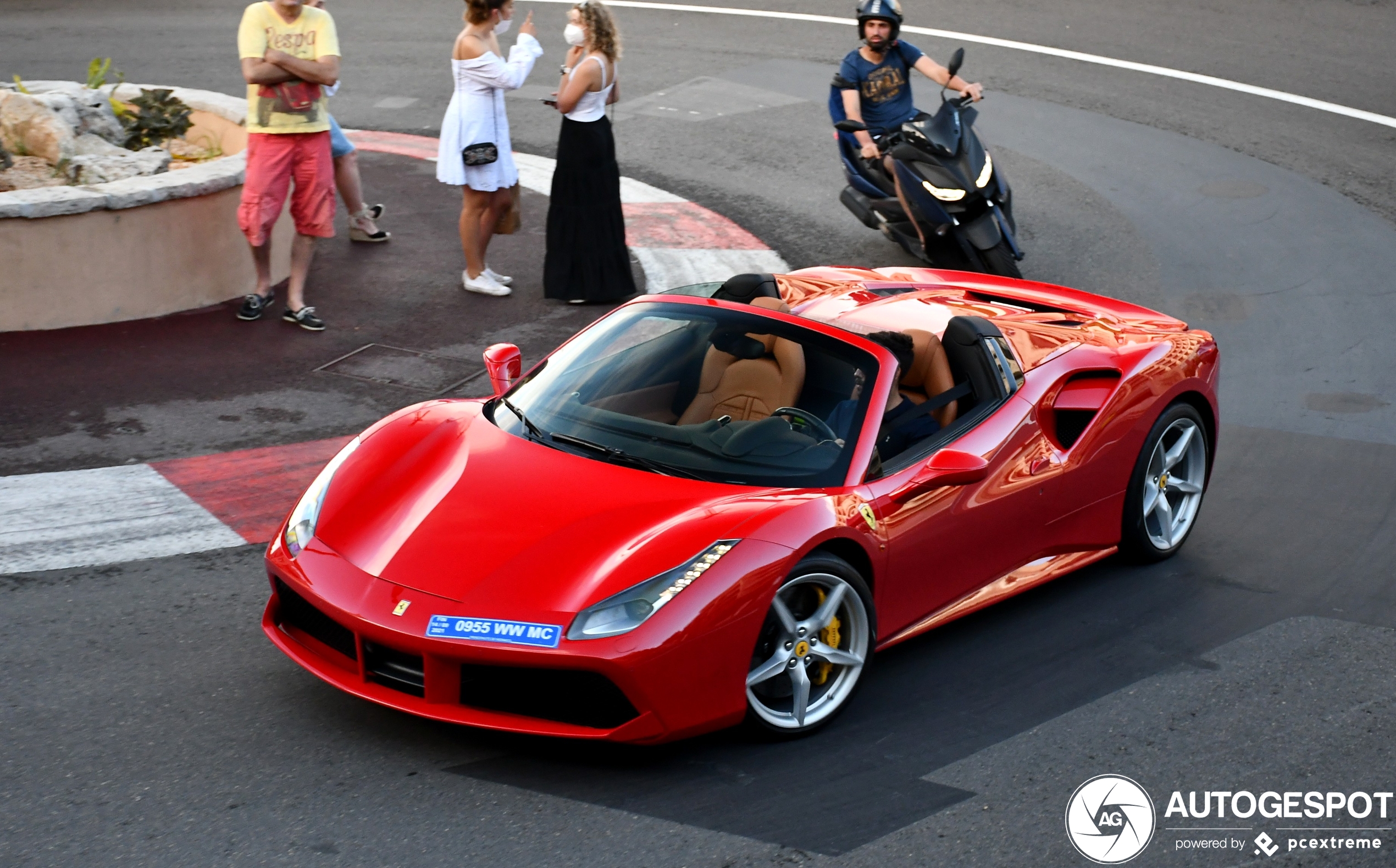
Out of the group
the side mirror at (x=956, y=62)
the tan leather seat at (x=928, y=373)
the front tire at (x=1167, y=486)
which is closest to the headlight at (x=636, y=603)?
the tan leather seat at (x=928, y=373)

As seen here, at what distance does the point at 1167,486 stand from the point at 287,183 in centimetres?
526

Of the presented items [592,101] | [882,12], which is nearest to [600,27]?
[592,101]

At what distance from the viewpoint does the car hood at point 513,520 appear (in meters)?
4.26

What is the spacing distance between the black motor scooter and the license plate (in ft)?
19.5

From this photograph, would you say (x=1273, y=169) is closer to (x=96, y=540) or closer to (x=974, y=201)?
(x=974, y=201)

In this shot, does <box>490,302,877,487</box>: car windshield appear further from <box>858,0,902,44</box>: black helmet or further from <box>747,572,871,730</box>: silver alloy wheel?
<box>858,0,902,44</box>: black helmet

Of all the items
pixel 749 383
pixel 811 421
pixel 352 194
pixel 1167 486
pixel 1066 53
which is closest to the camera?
pixel 811 421

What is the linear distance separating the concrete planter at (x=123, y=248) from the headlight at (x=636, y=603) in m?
5.29

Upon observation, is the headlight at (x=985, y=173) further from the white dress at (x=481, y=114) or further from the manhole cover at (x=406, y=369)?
the manhole cover at (x=406, y=369)

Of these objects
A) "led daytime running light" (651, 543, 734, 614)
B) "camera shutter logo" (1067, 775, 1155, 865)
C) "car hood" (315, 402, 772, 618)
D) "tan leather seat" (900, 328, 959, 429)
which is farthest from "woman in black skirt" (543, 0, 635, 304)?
"camera shutter logo" (1067, 775, 1155, 865)

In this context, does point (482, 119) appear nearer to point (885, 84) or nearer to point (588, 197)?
point (588, 197)

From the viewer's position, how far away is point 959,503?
5.11 metres

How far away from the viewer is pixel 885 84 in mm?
10352

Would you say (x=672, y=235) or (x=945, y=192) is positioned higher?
(x=945, y=192)
